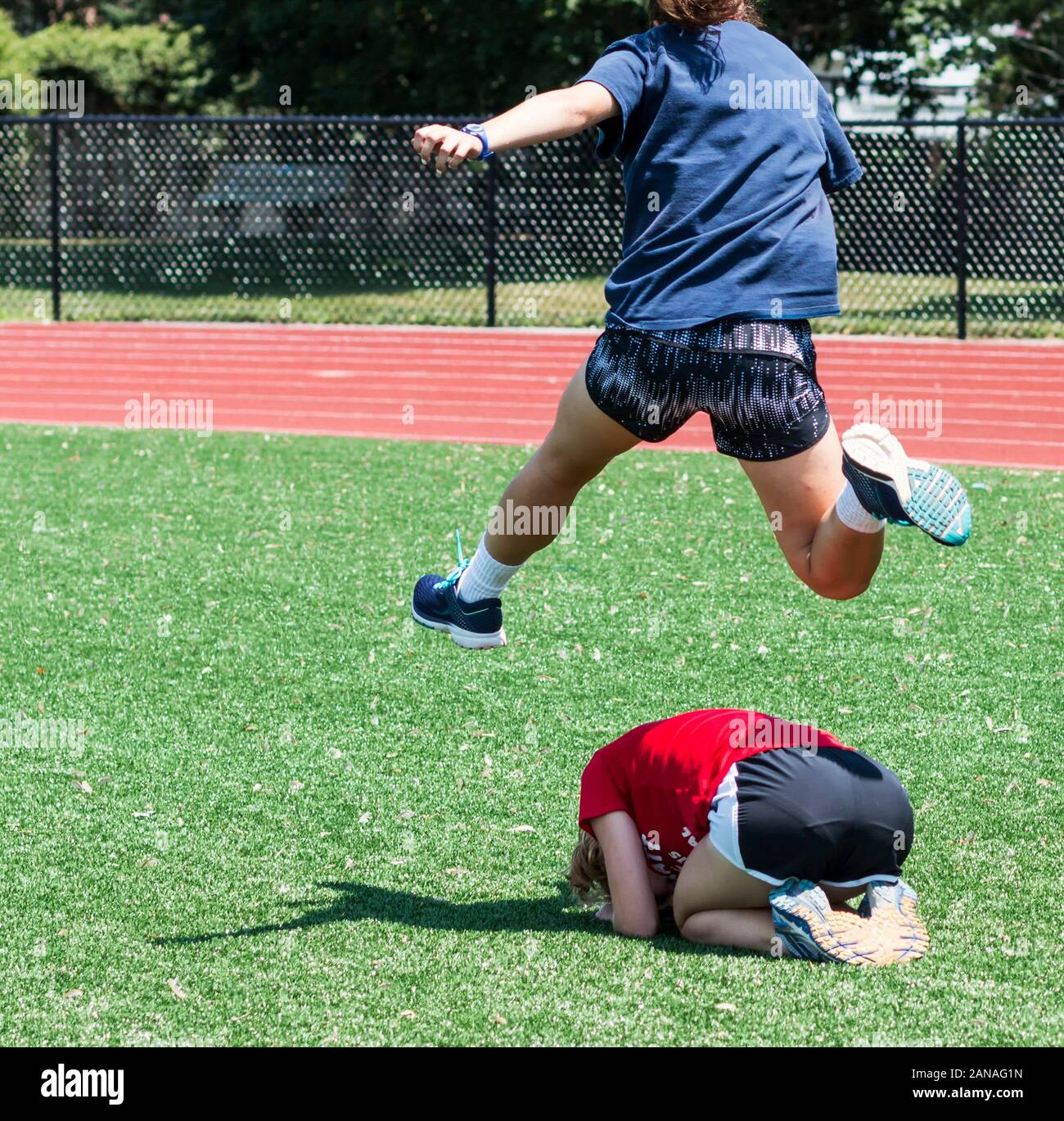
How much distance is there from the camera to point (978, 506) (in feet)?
30.4

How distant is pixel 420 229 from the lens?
19062mm

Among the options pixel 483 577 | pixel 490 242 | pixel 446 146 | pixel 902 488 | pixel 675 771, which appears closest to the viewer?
pixel 446 146

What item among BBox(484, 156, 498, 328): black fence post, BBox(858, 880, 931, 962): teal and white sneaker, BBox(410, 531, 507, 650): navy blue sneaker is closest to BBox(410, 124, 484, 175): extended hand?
BBox(410, 531, 507, 650): navy blue sneaker

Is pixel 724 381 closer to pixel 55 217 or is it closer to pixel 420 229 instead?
pixel 420 229

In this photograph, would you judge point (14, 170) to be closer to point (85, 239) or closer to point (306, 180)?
point (85, 239)

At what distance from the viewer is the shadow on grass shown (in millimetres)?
3684

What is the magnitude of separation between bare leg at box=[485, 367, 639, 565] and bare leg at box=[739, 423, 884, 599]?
351 mm

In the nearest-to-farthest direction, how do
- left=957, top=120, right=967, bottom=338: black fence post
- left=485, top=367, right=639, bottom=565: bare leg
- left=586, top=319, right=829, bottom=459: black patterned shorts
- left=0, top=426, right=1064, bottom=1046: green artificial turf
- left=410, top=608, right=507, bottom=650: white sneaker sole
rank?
left=0, top=426, right=1064, bottom=1046: green artificial turf → left=586, top=319, right=829, bottom=459: black patterned shorts → left=485, top=367, right=639, bottom=565: bare leg → left=410, top=608, right=507, bottom=650: white sneaker sole → left=957, top=120, right=967, bottom=338: black fence post

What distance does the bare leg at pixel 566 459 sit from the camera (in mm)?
3770

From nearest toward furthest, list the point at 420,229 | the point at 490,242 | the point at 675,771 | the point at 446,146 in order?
the point at 446,146 → the point at 675,771 → the point at 490,242 → the point at 420,229

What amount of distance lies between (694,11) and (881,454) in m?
1.08

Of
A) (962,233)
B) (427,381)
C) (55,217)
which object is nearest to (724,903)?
(427,381)

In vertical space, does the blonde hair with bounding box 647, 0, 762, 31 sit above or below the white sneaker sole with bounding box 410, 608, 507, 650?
above

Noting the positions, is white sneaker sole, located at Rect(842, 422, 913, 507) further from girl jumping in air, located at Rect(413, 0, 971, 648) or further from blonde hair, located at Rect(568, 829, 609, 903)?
blonde hair, located at Rect(568, 829, 609, 903)
